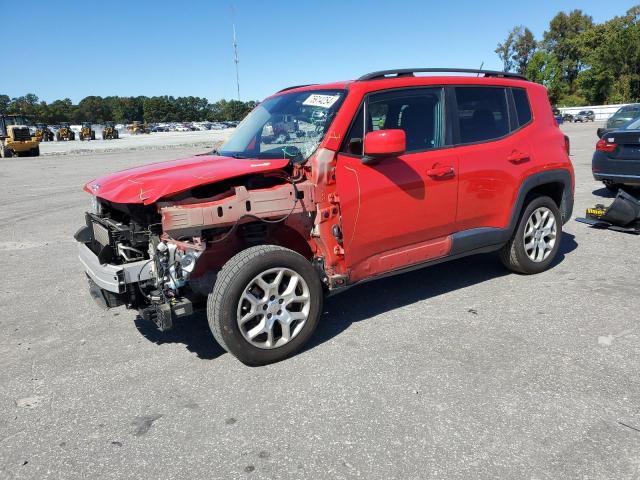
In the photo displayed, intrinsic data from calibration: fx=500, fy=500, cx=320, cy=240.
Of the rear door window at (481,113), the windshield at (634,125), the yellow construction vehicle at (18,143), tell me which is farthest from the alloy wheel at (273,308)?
the yellow construction vehicle at (18,143)

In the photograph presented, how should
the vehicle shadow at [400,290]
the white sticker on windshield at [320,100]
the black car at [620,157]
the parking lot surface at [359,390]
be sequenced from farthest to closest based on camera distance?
the black car at [620,157] < the vehicle shadow at [400,290] < the white sticker on windshield at [320,100] < the parking lot surface at [359,390]

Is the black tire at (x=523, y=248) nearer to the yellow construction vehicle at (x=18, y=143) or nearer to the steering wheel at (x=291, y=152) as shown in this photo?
the steering wheel at (x=291, y=152)

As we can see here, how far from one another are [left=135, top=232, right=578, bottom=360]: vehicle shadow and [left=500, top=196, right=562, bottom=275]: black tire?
0.78ft

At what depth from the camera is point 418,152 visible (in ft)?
13.5

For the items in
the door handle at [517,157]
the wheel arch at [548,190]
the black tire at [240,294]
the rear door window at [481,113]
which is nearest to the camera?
the black tire at [240,294]

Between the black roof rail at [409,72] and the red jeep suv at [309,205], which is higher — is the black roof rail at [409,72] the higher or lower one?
the higher one

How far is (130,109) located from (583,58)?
11790cm

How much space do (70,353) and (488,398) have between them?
3.05m

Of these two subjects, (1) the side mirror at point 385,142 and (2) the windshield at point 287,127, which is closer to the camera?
(1) the side mirror at point 385,142

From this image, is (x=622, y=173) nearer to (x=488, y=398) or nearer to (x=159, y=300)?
(x=488, y=398)

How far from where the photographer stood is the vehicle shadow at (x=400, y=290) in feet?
14.0

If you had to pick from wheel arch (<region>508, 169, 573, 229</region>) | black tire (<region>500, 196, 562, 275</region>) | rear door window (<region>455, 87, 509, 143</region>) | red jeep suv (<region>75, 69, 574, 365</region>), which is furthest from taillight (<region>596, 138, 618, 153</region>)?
rear door window (<region>455, 87, 509, 143</region>)

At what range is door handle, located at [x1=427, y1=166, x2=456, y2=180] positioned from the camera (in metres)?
4.11

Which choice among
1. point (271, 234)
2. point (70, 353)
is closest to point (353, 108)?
point (271, 234)
